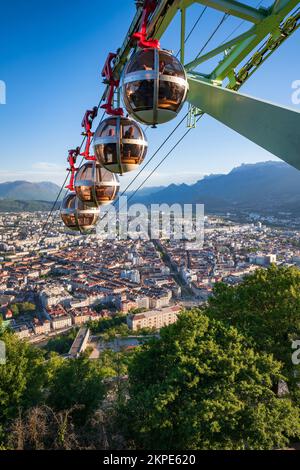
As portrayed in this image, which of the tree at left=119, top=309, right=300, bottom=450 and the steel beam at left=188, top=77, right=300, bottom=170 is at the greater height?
the steel beam at left=188, top=77, right=300, bottom=170

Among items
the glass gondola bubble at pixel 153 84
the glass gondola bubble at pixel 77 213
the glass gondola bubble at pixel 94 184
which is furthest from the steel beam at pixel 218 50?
the glass gondola bubble at pixel 77 213

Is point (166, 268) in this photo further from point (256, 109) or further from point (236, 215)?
point (236, 215)

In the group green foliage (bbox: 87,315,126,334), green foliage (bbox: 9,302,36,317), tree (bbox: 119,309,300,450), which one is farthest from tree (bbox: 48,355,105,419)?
green foliage (bbox: 9,302,36,317)

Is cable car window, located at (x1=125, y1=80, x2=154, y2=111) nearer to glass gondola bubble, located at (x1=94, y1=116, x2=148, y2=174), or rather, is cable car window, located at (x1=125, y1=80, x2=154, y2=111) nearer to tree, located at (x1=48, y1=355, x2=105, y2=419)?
glass gondola bubble, located at (x1=94, y1=116, x2=148, y2=174)

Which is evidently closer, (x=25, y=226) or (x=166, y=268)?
(x=166, y=268)

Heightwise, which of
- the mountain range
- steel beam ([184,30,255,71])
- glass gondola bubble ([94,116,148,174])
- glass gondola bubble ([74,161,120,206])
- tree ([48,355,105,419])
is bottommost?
tree ([48,355,105,419])

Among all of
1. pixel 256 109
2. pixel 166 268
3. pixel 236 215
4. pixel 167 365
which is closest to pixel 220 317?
pixel 167 365

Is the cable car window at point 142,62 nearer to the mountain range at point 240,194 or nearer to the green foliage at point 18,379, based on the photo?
the green foliage at point 18,379
